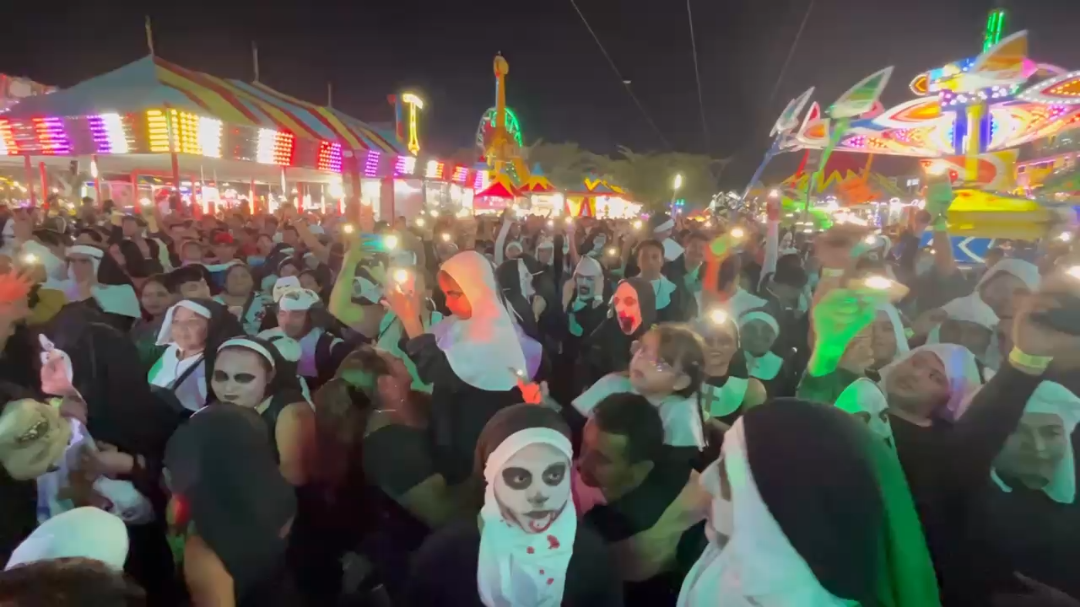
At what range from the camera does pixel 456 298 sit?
10.3ft

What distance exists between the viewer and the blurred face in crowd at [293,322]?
156 inches

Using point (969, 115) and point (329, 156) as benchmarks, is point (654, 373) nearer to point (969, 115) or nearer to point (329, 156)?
point (329, 156)

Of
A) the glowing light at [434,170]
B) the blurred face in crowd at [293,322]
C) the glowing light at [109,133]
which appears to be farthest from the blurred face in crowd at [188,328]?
the glowing light at [434,170]

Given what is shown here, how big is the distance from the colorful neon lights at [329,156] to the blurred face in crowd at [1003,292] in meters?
12.8

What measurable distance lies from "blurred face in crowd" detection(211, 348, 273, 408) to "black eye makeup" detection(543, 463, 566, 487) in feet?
4.88

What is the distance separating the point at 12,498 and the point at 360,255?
9.10 ft

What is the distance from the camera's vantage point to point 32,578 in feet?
4.18

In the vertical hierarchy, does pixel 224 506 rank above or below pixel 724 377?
below

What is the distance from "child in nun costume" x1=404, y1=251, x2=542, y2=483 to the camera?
285 centimetres

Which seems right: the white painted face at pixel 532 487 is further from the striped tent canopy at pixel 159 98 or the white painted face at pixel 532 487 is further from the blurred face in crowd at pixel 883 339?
the striped tent canopy at pixel 159 98

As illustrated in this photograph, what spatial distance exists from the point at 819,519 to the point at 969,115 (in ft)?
63.9

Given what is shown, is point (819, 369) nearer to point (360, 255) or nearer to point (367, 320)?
point (367, 320)

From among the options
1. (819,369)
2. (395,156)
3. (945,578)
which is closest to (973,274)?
(819,369)

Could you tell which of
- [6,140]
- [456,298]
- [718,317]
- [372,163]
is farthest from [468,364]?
[372,163]
